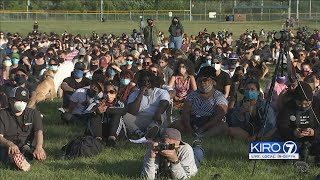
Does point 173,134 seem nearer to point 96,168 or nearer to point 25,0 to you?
point 96,168

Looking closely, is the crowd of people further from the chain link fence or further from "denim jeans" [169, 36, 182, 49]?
the chain link fence

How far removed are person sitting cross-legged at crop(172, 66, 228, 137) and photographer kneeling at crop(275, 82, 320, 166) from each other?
1.96 metres

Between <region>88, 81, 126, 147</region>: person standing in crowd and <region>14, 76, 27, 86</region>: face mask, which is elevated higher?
<region>14, 76, 27, 86</region>: face mask

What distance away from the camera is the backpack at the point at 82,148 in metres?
8.83

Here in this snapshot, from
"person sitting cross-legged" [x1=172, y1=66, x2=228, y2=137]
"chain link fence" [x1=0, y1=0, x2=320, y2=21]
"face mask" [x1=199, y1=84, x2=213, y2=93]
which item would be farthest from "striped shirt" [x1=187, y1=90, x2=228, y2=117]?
"chain link fence" [x1=0, y1=0, x2=320, y2=21]

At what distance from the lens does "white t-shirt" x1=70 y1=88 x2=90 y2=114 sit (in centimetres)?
1136

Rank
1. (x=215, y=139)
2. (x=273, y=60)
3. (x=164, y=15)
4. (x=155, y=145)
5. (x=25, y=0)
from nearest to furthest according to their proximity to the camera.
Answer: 1. (x=155, y=145)
2. (x=215, y=139)
3. (x=273, y=60)
4. (x=164, y=15)
5. (x=25, y=0)

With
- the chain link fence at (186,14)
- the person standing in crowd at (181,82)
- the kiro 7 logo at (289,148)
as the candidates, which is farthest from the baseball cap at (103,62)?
the chain link fence at (186,14)

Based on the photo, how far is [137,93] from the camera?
10625 millimetres

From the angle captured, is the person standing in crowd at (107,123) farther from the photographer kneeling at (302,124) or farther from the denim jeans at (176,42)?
the denim jeans at (176,42)

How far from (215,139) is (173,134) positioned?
9.79 feet

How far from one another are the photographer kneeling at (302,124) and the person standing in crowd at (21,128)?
3391mm

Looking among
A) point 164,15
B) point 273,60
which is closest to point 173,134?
point 273,60

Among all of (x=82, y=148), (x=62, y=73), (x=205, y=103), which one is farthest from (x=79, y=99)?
(x=62, y=73)
